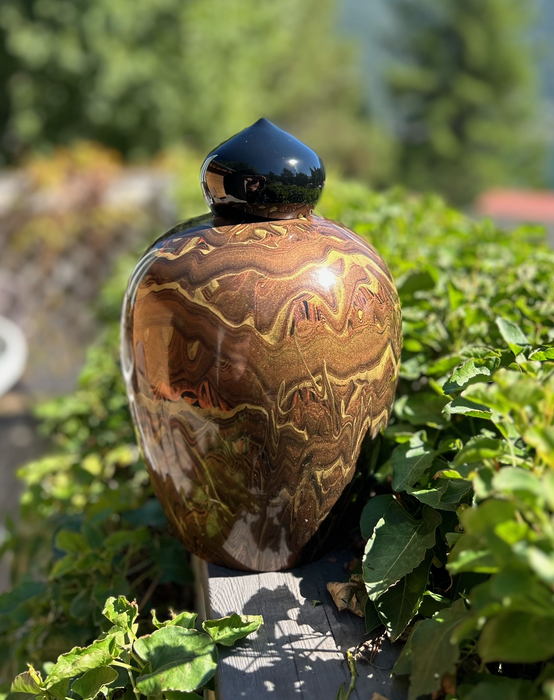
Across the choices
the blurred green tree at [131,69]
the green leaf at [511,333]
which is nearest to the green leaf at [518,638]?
the green leaf at [511,333]

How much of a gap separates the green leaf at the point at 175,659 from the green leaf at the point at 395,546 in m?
0.28

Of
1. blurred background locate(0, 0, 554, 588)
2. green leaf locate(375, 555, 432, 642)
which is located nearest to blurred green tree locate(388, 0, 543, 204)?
blurred background locate(0, 0, 554, 588)

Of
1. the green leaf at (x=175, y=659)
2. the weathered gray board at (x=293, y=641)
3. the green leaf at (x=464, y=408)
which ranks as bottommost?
the weathered gray board at (x=293, y=641)

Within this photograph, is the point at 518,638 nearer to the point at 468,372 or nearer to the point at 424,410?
the point at 468,372

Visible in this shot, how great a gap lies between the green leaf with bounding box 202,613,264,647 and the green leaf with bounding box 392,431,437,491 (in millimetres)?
341

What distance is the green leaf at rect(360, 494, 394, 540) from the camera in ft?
3.85

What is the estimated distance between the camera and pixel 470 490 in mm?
1082

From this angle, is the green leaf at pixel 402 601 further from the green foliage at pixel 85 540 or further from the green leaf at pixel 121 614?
the green foliage at pixel 85 540

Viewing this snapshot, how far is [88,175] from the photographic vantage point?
26.7ft

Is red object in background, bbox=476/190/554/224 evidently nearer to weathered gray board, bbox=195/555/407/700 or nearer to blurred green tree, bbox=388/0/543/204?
weathered gray board, bbox=195/555/407/700

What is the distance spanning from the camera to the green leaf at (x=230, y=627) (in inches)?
42.0

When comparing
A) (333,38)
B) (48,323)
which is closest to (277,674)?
(48,323)

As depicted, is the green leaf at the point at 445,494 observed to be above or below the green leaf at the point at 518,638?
below

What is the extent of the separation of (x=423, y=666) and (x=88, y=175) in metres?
8.12
